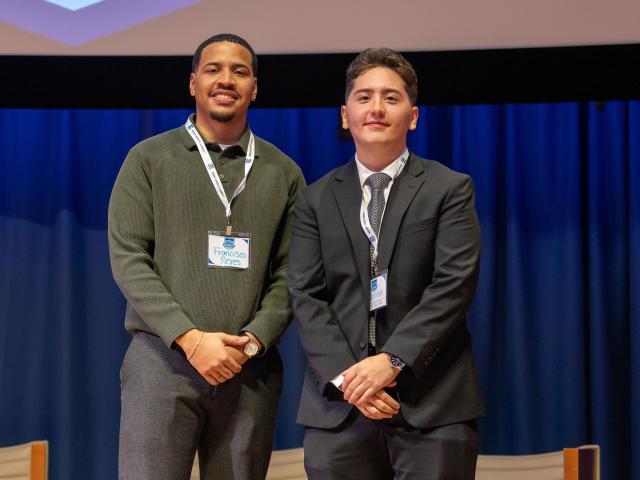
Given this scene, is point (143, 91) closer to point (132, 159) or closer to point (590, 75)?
point (132, 159)

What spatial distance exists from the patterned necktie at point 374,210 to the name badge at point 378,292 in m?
0.03

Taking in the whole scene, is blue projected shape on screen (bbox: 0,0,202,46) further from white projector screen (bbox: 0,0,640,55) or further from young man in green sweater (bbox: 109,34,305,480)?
young man in green sweater (bbox: 109,34,305,480)

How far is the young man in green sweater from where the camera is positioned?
2.29 m

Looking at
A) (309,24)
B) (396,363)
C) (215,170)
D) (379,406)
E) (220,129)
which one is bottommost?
(379,406)

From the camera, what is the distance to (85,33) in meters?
3.53

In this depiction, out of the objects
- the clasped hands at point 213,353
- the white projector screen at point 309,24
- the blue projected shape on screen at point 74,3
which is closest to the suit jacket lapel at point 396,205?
the clasped hands at point 213,353

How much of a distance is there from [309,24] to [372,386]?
6.38 feet

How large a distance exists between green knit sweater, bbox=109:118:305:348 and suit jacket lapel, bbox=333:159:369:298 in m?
0.25

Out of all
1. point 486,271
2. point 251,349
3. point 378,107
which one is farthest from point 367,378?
point 486,271

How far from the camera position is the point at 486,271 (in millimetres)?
4160

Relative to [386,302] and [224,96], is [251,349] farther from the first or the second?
[224,96]

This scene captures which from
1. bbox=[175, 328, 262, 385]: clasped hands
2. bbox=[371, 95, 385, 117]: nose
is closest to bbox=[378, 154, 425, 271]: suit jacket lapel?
bbox=[371, 95, 385, 117]: nose

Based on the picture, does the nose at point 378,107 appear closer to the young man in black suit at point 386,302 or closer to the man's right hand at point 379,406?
the young man in black suit at point 386,302

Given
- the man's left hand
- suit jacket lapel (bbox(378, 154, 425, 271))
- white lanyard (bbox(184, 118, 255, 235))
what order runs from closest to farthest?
the man's left hand
suit jacket lapel (bbox(378, 154, 425, 271))
white lanyard (bbox(184, 118, 255, 235))
